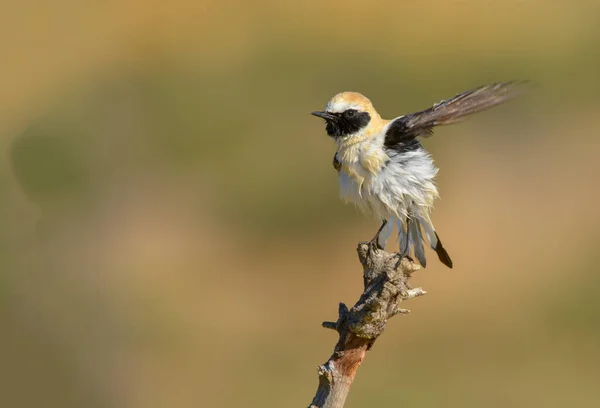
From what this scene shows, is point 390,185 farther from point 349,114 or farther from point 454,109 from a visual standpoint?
point 454,109

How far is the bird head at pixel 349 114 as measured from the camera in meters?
6.72

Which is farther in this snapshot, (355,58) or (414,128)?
(355,58)

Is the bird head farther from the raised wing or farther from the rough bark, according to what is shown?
the rough bark

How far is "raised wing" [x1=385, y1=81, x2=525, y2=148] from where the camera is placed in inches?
226

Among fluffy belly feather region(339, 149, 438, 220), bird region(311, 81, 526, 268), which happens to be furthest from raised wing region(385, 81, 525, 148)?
fluffy belly feather region(339, 149, 438, 220)

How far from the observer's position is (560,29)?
18.4 meters

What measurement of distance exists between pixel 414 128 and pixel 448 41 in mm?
12549

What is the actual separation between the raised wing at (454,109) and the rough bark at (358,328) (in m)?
1.12

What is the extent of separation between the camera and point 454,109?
19.5ft

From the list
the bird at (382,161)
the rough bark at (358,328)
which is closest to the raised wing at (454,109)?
the bird at (382,161)

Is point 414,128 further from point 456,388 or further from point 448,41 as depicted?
point 448,41

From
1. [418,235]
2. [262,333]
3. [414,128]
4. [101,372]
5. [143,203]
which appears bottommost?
[101,372]

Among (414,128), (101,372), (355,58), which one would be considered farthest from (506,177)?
(414,128)

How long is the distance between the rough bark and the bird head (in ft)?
4.94
